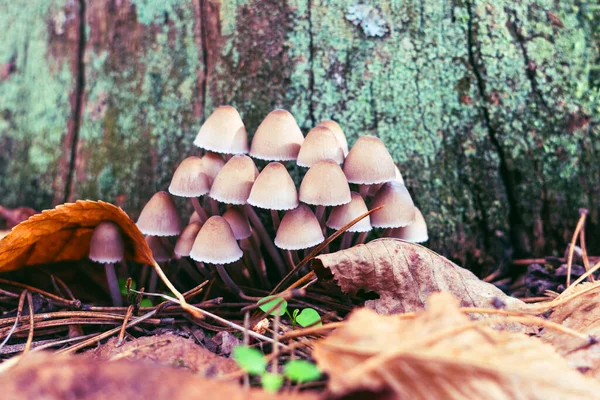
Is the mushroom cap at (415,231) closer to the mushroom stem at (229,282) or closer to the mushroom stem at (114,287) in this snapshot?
the mushroom stem at (229,282)

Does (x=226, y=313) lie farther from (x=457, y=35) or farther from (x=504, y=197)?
(x=457, y=35)

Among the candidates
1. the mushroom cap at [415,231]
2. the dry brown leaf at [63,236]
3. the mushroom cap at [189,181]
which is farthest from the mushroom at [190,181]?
the mushroom cap at [415,231]

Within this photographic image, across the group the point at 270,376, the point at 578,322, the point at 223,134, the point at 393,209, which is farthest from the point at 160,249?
the point at 578,322

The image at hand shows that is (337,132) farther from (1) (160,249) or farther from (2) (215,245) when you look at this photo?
(1) (160,249)

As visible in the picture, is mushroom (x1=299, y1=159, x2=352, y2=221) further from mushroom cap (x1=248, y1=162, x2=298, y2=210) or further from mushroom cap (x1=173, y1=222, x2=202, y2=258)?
mushroom cap (x1=173, y1=222, x2=202, y2=258)

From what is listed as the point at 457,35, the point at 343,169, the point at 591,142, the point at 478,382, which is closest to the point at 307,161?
the point at 343,169
